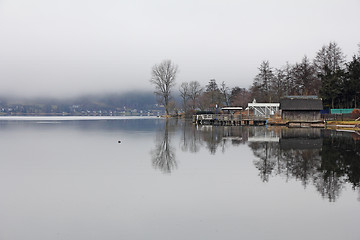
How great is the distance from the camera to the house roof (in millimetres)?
56969

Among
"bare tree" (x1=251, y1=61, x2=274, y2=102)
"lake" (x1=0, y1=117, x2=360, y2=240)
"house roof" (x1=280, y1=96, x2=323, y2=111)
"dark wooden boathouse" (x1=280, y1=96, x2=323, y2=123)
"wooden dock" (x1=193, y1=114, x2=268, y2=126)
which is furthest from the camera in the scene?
"bare tree" (x1=251, y1=61, x2=274, y2=102)

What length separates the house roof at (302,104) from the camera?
56969 mm

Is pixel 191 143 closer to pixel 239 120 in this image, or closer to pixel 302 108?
pixel 302 108

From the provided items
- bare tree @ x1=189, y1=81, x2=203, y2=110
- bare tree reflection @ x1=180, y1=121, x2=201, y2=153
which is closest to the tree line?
bare tree @ x1=189, y1=81, x2=203, y2=110

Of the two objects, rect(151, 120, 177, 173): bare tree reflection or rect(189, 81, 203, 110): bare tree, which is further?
rect(189, 81, 203, 110): bare tree

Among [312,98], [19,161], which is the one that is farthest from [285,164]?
[312,98]

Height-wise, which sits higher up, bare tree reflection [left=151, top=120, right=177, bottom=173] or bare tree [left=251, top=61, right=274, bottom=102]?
bare tree [left=251, top=61, right=274, bottom=102]

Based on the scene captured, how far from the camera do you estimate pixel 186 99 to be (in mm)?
127562

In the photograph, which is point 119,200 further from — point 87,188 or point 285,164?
point 285,164

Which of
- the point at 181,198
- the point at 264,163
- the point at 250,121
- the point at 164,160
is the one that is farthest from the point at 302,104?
the point at 181,198

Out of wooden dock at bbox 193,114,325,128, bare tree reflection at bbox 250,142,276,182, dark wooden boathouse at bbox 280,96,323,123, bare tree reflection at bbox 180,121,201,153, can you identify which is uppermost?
dark wooden boathouse at bbox 280,96,323,123

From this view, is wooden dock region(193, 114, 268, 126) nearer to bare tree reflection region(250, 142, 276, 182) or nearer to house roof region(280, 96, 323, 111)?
house roof region(280, 96, 323, 111)

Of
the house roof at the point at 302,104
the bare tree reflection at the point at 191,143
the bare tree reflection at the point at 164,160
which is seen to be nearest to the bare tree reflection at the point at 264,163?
the bare tree reflection at the point at 164,160

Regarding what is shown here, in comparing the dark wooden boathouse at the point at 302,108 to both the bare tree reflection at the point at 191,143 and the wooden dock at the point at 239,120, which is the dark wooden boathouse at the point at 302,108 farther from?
the bare tree reflection at the point at 191,143
